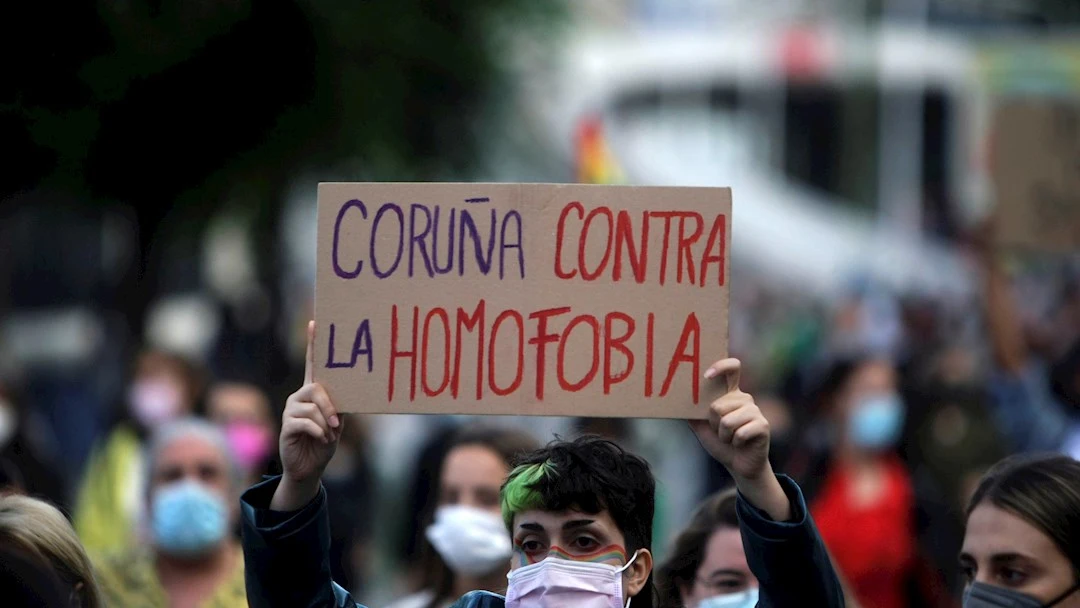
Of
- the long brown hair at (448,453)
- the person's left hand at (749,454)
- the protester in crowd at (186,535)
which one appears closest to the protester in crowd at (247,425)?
the protester in crowd at (186,535)

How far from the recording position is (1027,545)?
3.84 metres

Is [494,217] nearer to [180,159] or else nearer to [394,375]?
[394,375]

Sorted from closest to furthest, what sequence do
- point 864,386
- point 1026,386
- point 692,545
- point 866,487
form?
point 692,545 < point 866,487 < point 1026,386 < point 864,386

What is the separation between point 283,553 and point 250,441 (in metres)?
4.59

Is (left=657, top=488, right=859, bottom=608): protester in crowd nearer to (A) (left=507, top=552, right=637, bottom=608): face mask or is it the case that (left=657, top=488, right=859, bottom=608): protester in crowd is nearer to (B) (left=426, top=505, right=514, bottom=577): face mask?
(B) (left=426, top=505, right=514, bottom=577): face mask

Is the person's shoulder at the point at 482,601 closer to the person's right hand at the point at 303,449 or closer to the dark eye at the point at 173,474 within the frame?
the person's right hand at the point at 303,449

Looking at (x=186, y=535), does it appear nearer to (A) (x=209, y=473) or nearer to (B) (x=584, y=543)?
(A) (x=209, y=473)

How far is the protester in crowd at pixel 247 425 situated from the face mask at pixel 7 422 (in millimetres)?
862

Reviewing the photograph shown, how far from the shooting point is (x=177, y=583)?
5.52 m

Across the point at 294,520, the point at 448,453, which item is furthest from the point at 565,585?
the point at 448,453

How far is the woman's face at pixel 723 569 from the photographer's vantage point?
451 centimetres

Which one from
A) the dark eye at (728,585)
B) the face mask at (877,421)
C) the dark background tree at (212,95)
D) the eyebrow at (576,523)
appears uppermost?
Answer: the dark background tree at (212,95)

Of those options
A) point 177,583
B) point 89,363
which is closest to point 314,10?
point 89,363

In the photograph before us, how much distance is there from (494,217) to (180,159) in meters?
10.5
